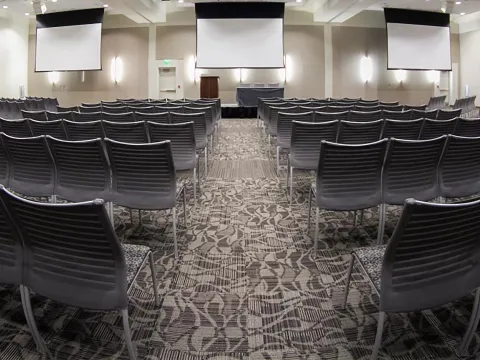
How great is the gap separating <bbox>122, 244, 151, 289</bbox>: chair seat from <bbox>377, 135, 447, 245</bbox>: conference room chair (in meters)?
1.72

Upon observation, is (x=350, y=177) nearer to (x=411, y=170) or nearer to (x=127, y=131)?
(x=411, y=170)

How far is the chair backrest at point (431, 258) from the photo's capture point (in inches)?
51.8

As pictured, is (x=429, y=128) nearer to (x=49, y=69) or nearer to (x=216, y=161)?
(x=216, y=161)

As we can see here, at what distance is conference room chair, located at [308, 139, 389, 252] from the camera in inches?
102

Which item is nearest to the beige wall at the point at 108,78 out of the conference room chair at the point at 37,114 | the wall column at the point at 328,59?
the wall column at the point at 328,59

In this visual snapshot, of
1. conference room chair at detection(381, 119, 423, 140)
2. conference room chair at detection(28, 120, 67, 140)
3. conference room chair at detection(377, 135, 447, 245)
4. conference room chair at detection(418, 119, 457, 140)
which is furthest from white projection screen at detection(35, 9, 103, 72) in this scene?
→ conference room chair at detection(377, 135, 447, 245)

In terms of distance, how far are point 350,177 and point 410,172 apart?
1.46ft

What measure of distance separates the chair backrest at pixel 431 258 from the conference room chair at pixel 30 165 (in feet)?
8.39

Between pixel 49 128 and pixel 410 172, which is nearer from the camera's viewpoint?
pixel 410 172

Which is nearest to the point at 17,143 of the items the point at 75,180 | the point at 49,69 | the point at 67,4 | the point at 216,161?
the point at 75,180

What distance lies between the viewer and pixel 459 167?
9.44ft

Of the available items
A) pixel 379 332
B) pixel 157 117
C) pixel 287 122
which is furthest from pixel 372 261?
pixel 157 117

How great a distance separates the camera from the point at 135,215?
12.2 feet

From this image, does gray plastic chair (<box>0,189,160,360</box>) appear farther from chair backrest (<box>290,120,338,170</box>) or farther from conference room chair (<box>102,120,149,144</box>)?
chair backrest (<box>290,120,338,170</box>)
